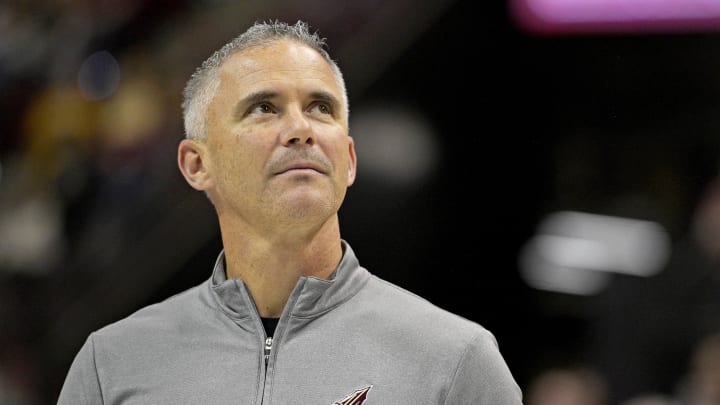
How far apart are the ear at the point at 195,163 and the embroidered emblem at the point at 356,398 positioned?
0.71 meters

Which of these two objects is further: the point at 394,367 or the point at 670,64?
the point at 670,64

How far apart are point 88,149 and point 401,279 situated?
70.2 inches

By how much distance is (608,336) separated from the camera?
189 inches

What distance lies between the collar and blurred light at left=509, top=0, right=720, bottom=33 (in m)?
3.08

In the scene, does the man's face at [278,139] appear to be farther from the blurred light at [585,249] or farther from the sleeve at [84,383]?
the blurred light at [585,249]

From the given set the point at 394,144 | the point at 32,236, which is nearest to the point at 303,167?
the point at 394,144

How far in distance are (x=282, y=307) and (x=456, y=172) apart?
9.25 feet

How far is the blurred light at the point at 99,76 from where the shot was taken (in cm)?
532

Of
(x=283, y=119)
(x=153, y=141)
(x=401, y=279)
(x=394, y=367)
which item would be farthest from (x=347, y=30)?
(x=394, y=367)

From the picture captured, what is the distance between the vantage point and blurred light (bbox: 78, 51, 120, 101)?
17.5 ft

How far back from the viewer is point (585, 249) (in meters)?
5.56

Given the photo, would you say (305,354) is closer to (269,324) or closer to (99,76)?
A: (269,324)

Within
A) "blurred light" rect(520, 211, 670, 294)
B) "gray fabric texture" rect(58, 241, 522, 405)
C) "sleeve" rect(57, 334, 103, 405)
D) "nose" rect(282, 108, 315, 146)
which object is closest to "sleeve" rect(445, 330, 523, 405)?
"gray fabric texture" rect(58, 241, 522, 405)

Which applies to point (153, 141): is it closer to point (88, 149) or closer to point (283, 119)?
point (88, 149)
